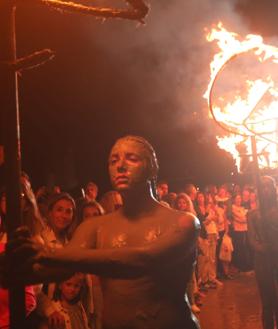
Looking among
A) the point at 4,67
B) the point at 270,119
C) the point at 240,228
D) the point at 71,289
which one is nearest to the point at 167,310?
the point at 4,67

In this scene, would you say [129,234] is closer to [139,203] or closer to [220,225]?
[139,203]

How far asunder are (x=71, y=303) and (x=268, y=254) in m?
2.62

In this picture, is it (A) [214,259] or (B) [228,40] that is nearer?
(B) [228,40]

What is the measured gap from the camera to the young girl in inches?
188

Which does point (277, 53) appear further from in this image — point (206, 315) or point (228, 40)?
point (206, 315)

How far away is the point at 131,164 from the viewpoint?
271 centimetres

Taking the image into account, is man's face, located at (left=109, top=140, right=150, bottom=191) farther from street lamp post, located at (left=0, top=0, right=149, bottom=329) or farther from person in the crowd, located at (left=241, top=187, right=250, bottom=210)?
person in the crowd, located at (left=241, top=187, right=250, bottom=210)

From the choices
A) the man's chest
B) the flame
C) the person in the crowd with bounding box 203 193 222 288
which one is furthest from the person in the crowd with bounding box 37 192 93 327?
the person in the crowd with bounding box 203 193 222 288

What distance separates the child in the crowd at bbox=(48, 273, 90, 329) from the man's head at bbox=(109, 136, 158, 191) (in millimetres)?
2466

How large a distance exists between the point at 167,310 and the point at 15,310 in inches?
42.3

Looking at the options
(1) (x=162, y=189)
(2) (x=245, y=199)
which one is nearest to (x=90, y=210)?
(1) (x=162, y=189)

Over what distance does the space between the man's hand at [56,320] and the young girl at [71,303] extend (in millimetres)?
39

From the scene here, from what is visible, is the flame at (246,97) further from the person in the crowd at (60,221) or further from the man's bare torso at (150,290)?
the man's bare torso at (150,290)

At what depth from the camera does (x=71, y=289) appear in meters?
4.91
